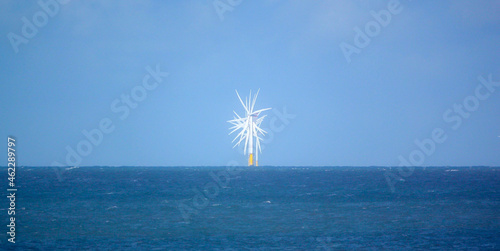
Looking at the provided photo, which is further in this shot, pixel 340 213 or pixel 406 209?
pixel 406 209

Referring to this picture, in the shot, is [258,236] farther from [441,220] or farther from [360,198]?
[360,198]

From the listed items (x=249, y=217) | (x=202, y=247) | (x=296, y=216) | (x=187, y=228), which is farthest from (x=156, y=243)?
(x=296, y=216)

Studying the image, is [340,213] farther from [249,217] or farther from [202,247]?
[202,247]

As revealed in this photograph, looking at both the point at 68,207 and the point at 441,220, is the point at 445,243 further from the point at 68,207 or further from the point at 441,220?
the point at 68,207

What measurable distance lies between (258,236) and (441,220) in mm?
17383

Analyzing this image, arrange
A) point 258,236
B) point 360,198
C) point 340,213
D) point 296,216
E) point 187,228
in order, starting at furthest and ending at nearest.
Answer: point 360,198 < point 340,213 < point 296,216 < point 187,228 < point 258,236

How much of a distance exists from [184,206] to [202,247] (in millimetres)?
25704

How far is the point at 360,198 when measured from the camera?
69438 millimetres

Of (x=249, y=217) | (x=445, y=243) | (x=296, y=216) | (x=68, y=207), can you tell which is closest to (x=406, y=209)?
(x=296, y=216)

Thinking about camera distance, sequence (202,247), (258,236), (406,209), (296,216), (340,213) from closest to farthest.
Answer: (202,247)
(258,236)
(296,216)
(340,213)
(406,209)

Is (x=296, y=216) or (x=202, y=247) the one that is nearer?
(x=202, y=247)

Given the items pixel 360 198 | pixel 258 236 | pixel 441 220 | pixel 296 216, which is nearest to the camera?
pixel 258 236

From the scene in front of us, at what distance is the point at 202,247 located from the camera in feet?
101

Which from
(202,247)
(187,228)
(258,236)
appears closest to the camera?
(202,247)
